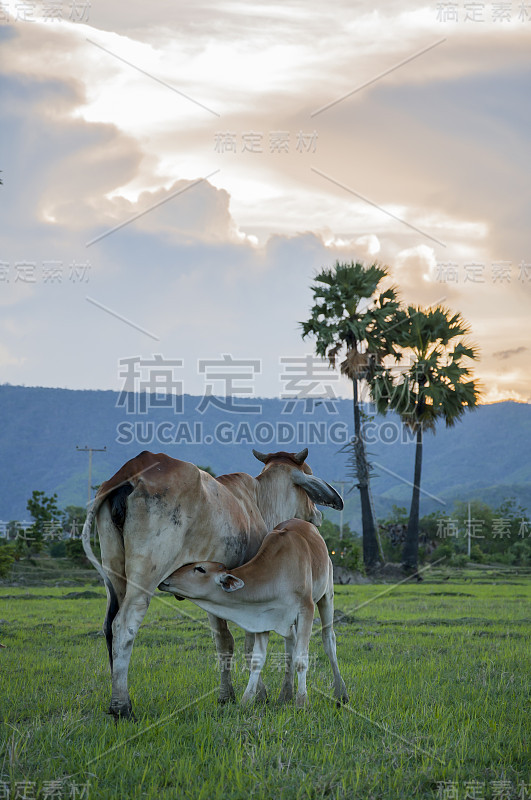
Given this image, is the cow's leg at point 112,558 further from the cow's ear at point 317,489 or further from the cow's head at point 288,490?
the cow's ear at point 317,489

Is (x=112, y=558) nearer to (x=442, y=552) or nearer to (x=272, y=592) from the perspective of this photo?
(x=272, y=592)

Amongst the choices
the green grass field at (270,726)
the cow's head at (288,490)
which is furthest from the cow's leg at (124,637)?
the cow's head at (288,490)

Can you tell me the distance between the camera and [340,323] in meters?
35.9

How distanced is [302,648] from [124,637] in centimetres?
161

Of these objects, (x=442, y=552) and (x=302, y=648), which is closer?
(x=302, y=648)

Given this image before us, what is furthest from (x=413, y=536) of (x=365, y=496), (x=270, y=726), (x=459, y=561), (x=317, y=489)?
(x=270, y=726)

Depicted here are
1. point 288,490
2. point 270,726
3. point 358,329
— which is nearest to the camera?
point 270,726

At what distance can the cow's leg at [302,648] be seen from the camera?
719 centimetres

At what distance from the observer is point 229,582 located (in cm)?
670

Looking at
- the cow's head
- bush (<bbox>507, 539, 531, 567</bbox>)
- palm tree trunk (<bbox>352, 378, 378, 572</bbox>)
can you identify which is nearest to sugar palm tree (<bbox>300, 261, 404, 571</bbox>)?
palm tree trunk (<bbox>352, 378, 378, 572</bbox>)

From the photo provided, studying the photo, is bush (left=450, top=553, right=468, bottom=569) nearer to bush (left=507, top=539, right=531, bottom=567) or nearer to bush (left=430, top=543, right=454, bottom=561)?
bush (left=430, top=543, right=454, bottom=561)

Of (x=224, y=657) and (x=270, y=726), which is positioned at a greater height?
(x=224, y=657)

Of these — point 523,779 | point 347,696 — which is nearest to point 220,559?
point 347,696

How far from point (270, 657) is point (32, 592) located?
1489 cm
